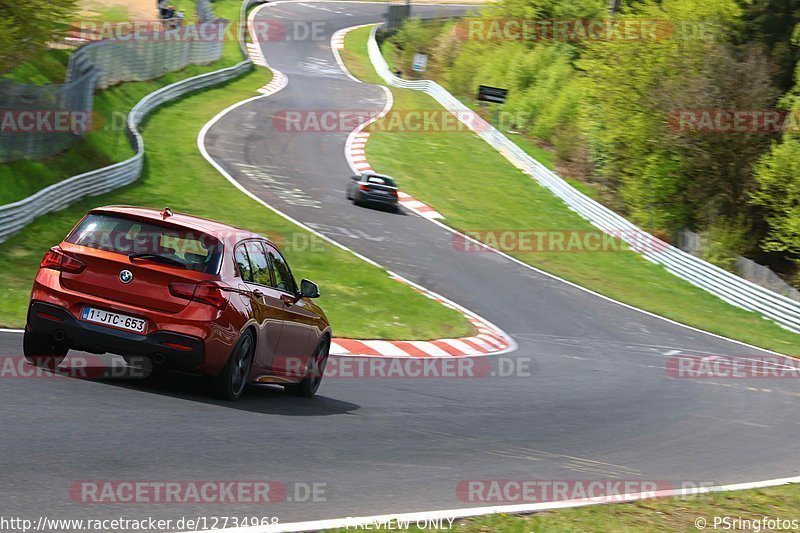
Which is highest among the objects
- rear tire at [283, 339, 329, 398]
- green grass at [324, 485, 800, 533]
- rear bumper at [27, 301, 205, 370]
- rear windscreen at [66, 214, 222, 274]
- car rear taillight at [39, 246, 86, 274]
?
rear windscreen at [66, 214, 222, 274]

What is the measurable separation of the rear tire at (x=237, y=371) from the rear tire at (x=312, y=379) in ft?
4.52

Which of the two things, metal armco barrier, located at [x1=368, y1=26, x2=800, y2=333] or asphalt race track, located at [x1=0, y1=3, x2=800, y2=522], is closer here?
asphalt race track, located at [x1=0, y1=3, x2=800, y2=522]

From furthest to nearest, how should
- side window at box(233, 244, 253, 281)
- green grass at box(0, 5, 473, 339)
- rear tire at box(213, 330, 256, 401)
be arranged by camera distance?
green grass at box(0, 5, 473, 339) < side window at box(233, 244, 253, 281) < rear tire at box(213, 330, 256, 401)

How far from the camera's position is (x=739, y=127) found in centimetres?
3384

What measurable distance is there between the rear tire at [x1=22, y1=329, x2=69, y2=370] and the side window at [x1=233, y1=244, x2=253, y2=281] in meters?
1.70

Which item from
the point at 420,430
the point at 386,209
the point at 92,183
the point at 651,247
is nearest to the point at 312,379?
the point at 420,430

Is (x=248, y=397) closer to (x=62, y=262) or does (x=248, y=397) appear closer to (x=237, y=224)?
(x=62, y=262)

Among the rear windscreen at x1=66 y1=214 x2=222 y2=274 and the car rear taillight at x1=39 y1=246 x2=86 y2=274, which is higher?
the rear windscreen at x1=66 y1=214 x2=222 y2=274

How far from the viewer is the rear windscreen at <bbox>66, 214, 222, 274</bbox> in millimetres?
8798

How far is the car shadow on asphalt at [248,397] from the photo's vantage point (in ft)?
30.1

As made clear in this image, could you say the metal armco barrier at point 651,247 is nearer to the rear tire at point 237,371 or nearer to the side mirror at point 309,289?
the side mirror at point 309,289

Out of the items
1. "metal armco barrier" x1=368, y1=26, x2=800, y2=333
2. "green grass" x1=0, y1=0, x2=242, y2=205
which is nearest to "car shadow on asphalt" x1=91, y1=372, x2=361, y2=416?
"green grass" x1=0, y1=0, x2=242, y2=205

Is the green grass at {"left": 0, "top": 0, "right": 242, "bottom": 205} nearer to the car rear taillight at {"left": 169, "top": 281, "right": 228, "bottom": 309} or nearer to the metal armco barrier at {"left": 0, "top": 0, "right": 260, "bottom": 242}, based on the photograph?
the metal armco barrier at {"left": 0, "top": 0, "right": 260, "bottom": 242}

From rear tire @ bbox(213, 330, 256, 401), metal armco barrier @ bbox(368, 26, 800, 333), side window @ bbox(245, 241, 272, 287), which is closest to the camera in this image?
rear tire @ bbox(213, 330, 256, 401)
